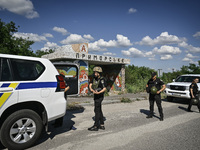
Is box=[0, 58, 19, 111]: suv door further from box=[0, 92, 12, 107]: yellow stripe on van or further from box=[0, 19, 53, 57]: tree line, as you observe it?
box=[0, 19, 53, 57]: tree line

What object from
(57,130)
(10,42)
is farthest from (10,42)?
(57,130)

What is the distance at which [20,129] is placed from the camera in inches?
126

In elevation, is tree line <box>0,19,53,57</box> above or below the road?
above

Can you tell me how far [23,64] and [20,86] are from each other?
544mm

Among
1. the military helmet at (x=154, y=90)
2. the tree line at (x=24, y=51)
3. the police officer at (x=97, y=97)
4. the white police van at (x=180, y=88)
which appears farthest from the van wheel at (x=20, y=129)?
the tree line at (x=24, y=51)

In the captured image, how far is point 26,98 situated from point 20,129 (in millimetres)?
633

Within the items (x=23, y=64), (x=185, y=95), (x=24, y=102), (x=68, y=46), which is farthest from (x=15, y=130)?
(x=68, y=46)

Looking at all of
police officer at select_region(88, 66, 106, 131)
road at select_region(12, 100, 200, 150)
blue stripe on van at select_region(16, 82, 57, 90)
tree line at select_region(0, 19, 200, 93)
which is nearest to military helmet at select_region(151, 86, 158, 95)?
road at select_region(12, 100, 200, 150)

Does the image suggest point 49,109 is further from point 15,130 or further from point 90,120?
point 90,120

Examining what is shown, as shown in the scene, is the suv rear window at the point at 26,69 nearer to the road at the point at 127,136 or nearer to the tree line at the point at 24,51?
the road at the point at 127,136

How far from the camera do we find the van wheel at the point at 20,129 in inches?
120

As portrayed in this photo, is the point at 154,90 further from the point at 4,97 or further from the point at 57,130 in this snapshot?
the point at 4,97

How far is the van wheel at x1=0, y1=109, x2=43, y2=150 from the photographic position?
304cm

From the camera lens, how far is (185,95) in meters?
8.73
